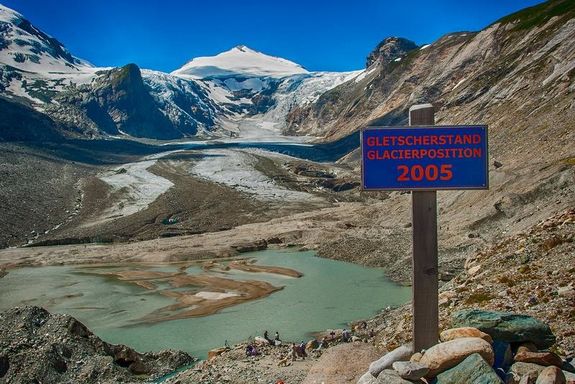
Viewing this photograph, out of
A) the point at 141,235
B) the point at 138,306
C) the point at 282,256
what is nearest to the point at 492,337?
the point at 138,306

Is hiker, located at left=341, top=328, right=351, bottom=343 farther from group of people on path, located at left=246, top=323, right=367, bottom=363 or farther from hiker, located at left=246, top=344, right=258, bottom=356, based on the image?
hiker, located at left=246, top=344, right=258, bottom=356

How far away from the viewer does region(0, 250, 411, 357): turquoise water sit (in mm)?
29922

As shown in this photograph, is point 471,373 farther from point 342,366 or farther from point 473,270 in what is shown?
point 473,270

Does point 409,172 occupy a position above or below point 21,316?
above

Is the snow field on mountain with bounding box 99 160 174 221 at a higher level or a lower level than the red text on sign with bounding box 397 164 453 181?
higher

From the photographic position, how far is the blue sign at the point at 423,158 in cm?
863

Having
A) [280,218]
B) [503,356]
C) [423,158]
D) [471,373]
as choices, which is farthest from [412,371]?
[280,218]

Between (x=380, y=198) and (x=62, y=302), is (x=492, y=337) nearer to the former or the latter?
(x=62, y=302)

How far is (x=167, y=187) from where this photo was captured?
11188 centimetres

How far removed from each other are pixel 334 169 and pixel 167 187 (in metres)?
39.3

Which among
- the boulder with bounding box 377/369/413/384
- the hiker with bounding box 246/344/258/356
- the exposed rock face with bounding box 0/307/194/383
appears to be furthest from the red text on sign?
the exposed rock face with bounding box 0/307/194/383

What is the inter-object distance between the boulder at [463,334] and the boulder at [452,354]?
0.57 m

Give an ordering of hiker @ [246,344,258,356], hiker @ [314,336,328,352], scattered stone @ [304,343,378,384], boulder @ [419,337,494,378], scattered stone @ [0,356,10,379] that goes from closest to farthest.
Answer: boulder @ [419,337,494,378] → scattered stone @ [304,343,378,384] → hiker @ [246,344,258,356] → hiker @ [314,336,328,352] → scattered stone @ [0,356,10,379]

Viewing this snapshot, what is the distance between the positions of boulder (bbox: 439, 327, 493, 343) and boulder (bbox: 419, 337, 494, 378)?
57cm
